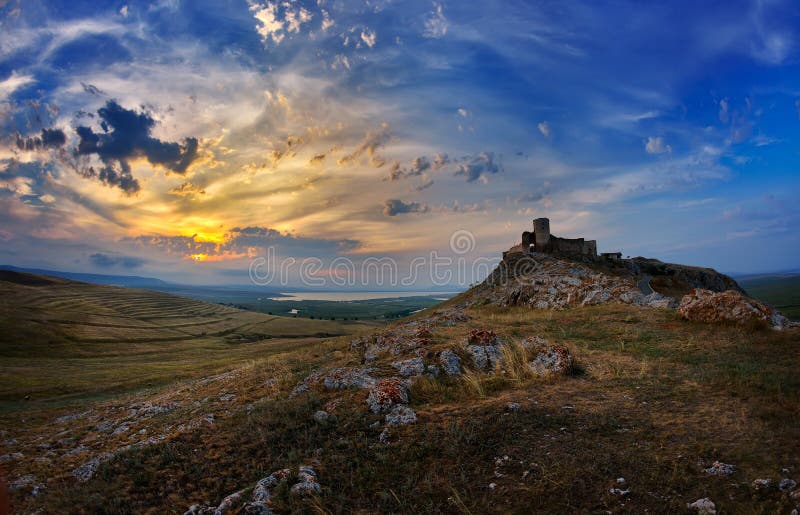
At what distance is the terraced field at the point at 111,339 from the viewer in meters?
31.0

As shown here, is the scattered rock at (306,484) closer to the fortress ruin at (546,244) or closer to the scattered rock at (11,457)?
the scattered rock at (11,457)

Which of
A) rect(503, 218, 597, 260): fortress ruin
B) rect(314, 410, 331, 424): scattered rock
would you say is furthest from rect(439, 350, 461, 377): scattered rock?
rect(503, 218, 597, 260): fortress ruin

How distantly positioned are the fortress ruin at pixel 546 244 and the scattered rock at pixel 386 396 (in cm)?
3863

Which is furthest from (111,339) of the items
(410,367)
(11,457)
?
(410,367)

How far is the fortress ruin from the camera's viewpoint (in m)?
46.3

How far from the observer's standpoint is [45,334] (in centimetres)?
5859

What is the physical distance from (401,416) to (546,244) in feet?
139

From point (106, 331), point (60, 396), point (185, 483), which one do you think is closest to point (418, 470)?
point (185, 483)

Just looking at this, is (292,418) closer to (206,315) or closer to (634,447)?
(634,447)

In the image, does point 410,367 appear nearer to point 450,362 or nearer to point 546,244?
point 450,362

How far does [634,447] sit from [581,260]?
4179 centimetres

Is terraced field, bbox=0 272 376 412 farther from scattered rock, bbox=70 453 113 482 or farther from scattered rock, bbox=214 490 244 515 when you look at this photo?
scattered rock, bbox=214 490 244 515

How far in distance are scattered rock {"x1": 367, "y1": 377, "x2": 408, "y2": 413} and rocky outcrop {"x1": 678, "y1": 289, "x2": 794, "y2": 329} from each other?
588 inches

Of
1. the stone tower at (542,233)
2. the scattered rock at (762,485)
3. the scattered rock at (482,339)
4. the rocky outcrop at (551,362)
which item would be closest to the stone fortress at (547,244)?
the stone tower at (542,233)
